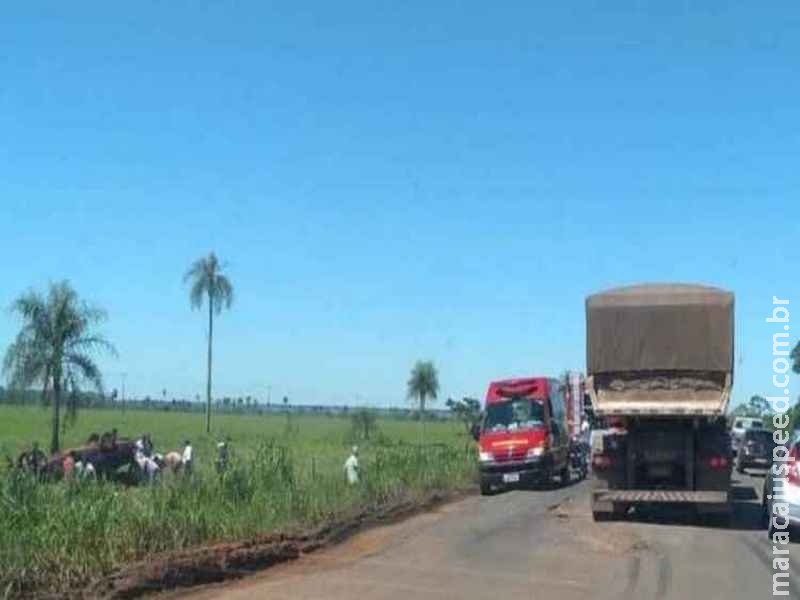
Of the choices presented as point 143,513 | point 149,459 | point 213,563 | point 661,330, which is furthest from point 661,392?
point 149,459

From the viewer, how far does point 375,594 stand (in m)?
13.4

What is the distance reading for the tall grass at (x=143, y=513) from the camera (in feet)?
44.2

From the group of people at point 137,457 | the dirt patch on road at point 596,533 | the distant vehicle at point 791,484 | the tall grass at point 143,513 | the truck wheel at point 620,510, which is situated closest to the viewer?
the tall grass at point 143,513

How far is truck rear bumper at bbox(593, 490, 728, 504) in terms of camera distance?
72.7ft

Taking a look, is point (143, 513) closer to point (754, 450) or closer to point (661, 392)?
point (661, 392)

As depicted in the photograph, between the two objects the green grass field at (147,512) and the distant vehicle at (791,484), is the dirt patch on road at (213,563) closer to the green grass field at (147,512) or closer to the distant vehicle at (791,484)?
the green grass field at (147,512)

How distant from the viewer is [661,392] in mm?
22328

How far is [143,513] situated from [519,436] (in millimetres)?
19052

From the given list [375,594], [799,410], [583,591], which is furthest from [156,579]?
[799,410]

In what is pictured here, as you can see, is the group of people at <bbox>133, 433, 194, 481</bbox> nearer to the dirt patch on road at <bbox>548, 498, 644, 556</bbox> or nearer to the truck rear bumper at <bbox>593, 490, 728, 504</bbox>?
the dirt patch on road at <bbox>548, 498, 644, 556</bbox>

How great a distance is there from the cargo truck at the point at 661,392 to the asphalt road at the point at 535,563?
733mm

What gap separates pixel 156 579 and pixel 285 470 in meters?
7.98

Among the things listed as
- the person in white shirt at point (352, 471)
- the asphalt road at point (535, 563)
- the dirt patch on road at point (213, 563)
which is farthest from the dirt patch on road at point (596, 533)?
the person in white shirt at point (352, 471)

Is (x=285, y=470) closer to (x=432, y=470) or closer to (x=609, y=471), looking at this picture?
(x=609, y=471)
